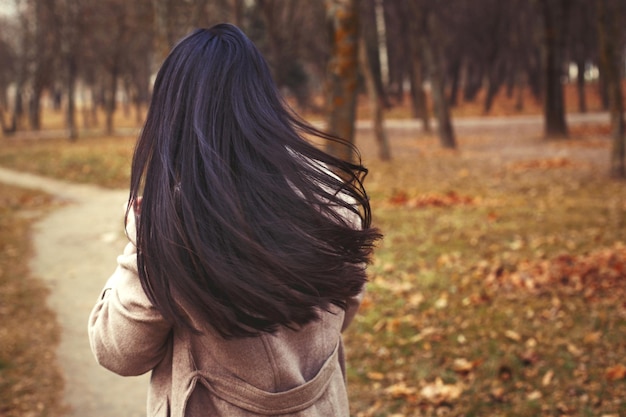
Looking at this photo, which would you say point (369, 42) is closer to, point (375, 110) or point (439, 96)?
point (439, 96)

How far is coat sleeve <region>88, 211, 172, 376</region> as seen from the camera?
5.06 feet

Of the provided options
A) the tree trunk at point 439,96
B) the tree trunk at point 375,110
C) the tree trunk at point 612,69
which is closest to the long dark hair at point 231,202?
the tree trunk at point 612,69

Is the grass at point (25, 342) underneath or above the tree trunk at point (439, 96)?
underneath

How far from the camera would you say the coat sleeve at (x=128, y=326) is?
154 cm

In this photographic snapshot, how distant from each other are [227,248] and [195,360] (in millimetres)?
337

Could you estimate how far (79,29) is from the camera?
29.1 meters

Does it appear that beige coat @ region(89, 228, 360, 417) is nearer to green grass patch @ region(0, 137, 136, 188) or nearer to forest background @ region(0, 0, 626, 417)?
forest background @ region(0, 0, 626, 417)

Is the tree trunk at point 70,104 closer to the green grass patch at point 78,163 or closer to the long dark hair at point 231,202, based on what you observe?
the green grass patch at point 78,163

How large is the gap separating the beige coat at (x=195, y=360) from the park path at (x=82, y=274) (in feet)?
10.5

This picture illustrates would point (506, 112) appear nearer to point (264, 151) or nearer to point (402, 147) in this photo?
point (402, 147)

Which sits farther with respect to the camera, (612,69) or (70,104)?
(70,104)

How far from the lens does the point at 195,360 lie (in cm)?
163

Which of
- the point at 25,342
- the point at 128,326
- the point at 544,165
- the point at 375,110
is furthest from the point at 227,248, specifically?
the point at 375,110

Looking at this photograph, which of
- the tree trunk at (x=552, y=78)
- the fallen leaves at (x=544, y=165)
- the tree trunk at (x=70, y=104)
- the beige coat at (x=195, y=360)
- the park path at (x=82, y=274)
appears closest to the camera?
the beige coat at (x=195, y=360)
